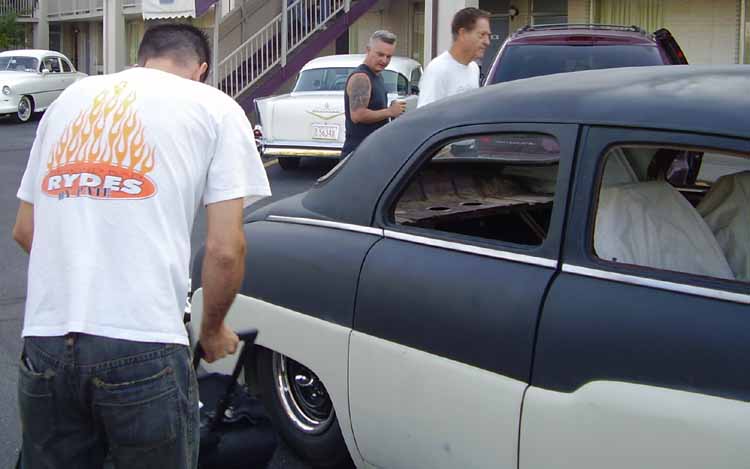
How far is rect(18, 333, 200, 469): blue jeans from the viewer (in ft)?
7.01

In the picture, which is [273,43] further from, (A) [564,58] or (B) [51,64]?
(A) [564,58]

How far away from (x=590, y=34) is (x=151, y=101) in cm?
649

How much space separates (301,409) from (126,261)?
1.68 metres

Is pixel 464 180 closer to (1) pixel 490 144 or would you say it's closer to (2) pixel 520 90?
(1) pixel 490 144

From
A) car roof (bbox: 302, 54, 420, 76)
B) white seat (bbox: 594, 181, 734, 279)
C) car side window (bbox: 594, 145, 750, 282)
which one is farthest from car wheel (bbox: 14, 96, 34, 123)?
white seat (bbox: 594, 181, 734, 279)

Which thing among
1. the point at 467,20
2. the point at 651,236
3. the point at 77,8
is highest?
the point at 77,8

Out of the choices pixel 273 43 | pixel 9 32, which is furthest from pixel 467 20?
pixel 9 32

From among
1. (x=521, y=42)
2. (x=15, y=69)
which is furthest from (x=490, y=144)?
(x=15, y=69)

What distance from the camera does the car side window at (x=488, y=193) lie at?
348cm

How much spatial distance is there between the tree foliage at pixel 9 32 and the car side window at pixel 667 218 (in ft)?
103

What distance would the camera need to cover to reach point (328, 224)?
11.1 ft

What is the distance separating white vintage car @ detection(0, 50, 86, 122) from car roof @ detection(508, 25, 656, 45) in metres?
14.5

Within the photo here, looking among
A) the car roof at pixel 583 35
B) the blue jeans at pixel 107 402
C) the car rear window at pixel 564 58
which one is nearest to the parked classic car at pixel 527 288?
the blue jeans at pixel 107 402

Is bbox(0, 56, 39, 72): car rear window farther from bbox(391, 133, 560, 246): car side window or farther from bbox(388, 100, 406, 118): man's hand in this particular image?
bbox(391, 133, 560, 246): car side window
